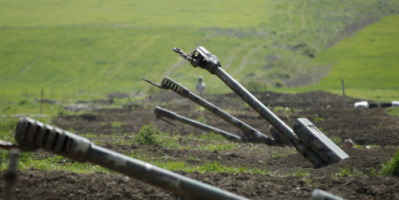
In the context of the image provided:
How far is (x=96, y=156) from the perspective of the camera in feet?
23.0

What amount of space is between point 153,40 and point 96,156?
6699cm

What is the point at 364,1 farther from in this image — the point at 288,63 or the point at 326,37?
the point at 288,63

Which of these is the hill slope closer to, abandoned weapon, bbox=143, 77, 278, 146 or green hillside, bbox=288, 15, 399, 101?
green hillside, bbox=288, 15, 399, 101

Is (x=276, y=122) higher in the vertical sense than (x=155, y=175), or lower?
lower

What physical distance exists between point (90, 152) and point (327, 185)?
3.75 metres

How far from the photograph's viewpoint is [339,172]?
1026 centimetres

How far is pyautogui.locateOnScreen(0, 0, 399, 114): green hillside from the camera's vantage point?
196 ft

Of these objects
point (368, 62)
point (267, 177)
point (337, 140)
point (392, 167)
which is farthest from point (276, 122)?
point (368, 62)

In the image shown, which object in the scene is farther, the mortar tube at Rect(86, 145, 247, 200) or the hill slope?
the hill slope

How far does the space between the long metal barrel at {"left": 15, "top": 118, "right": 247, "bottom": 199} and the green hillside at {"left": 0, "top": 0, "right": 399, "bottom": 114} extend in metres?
43.8

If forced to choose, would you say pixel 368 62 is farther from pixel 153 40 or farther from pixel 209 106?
pixel 209 106

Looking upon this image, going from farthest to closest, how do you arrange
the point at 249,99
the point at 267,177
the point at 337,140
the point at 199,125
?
the point at 337,140
the point at 199,125
the point at 249,99
the point at 267,177

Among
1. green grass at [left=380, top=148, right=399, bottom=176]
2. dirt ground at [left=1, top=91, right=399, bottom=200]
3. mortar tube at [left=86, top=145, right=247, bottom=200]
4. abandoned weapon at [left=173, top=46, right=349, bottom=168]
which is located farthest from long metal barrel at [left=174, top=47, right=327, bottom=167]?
mortar tube at [left=86, top=145, right=247, bottom=200]

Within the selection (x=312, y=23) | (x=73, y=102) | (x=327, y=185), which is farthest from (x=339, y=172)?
(x=312, y=23)
